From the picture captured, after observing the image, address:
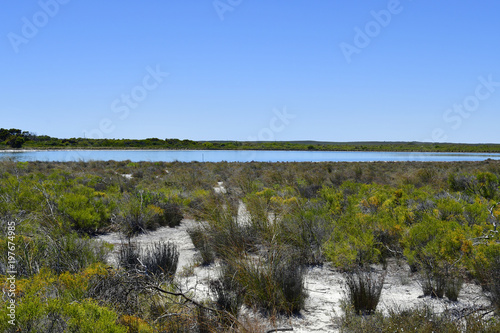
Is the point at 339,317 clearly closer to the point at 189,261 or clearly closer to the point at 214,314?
the point at 214,314

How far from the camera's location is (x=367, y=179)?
18.4 m

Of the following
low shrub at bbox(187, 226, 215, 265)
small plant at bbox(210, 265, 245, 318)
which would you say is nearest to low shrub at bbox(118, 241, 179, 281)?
low shrub at bbox(187, 226, 215, 265)

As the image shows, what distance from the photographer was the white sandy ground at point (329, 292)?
4180 mm

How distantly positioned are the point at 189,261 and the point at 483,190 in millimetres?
9465

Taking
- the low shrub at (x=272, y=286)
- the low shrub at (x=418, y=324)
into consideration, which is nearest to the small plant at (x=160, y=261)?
the low shrub at (x=272, y=286)

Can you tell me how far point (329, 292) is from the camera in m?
5.09

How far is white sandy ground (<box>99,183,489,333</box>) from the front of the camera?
4.18 m

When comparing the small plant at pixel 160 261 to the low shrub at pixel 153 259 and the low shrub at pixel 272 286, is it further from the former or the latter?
the low shrub at pixel 272 286

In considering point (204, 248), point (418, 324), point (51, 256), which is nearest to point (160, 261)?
point (204, 248)

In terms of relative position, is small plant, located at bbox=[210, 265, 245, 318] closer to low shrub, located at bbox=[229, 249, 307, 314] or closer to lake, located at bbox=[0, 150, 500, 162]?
low shrub, located at bbox=[229, 249, 307, 314]

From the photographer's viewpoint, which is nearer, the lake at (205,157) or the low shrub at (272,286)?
the low shrub at (272,286)

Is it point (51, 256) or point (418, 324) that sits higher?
point (51, 256)

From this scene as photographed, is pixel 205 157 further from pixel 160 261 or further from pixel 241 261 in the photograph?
pixel 241 261

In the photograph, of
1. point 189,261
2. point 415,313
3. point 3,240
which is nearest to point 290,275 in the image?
point 415,313
